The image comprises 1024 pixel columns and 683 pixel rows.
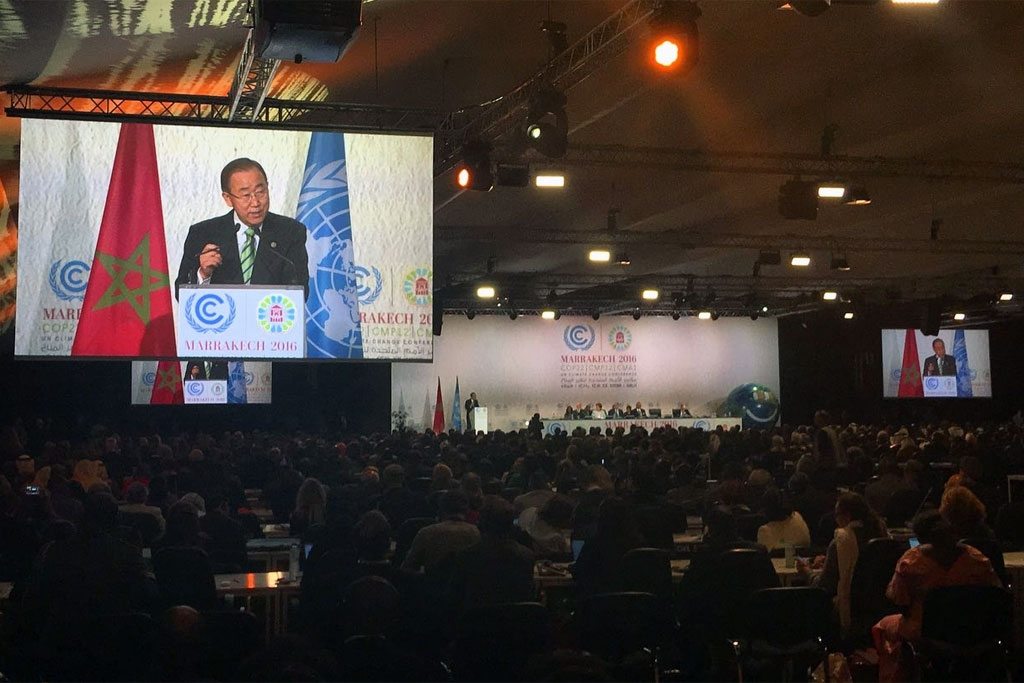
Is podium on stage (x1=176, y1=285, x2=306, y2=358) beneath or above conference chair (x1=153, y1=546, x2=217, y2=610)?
above

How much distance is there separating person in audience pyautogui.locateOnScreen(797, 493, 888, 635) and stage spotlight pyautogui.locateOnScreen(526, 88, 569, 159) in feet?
14.2

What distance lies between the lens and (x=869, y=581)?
6574 mm

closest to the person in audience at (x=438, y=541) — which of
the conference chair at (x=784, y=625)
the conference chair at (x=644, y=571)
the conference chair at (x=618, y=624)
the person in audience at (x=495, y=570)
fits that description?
the person in audience at (x=495, y=570)

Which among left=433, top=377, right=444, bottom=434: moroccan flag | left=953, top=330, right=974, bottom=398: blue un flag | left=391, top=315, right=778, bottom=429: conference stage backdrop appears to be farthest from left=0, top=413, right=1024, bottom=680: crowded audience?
left=953, top=330, right=974, bottom=398: blue un flag

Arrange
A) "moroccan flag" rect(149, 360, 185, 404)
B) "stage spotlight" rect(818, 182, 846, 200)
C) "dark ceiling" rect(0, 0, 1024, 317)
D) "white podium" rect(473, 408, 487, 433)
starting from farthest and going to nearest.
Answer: "white podium" rect(473, 408, 487, 433), "moroccan flag" rect(149, 360, 185, 404), "stage spotlight" rect(818, 182, 846, 200), "dark ceiling" rect(0, 0, 1024, 317)

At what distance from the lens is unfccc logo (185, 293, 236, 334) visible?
9438mm

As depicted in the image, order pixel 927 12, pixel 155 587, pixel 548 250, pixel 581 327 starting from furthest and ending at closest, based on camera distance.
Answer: pixel 581 327, pixel 548 250, pixel 927 12, pixel 155 587

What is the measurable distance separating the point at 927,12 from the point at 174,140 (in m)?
→ 6.14

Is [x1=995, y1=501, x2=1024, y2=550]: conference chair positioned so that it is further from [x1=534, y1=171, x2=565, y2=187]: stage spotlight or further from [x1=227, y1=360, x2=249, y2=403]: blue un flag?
[x1=227, y1=360, x2=249, y2=403]: blue un flag

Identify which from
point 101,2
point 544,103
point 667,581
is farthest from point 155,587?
point 544,103

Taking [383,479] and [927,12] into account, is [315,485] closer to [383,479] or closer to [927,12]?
[383,479]

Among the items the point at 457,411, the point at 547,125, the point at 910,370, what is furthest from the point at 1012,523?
the point at 910,370

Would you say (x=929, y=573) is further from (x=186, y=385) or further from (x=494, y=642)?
(x=186, y=385)

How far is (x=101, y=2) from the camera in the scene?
26.1ft
